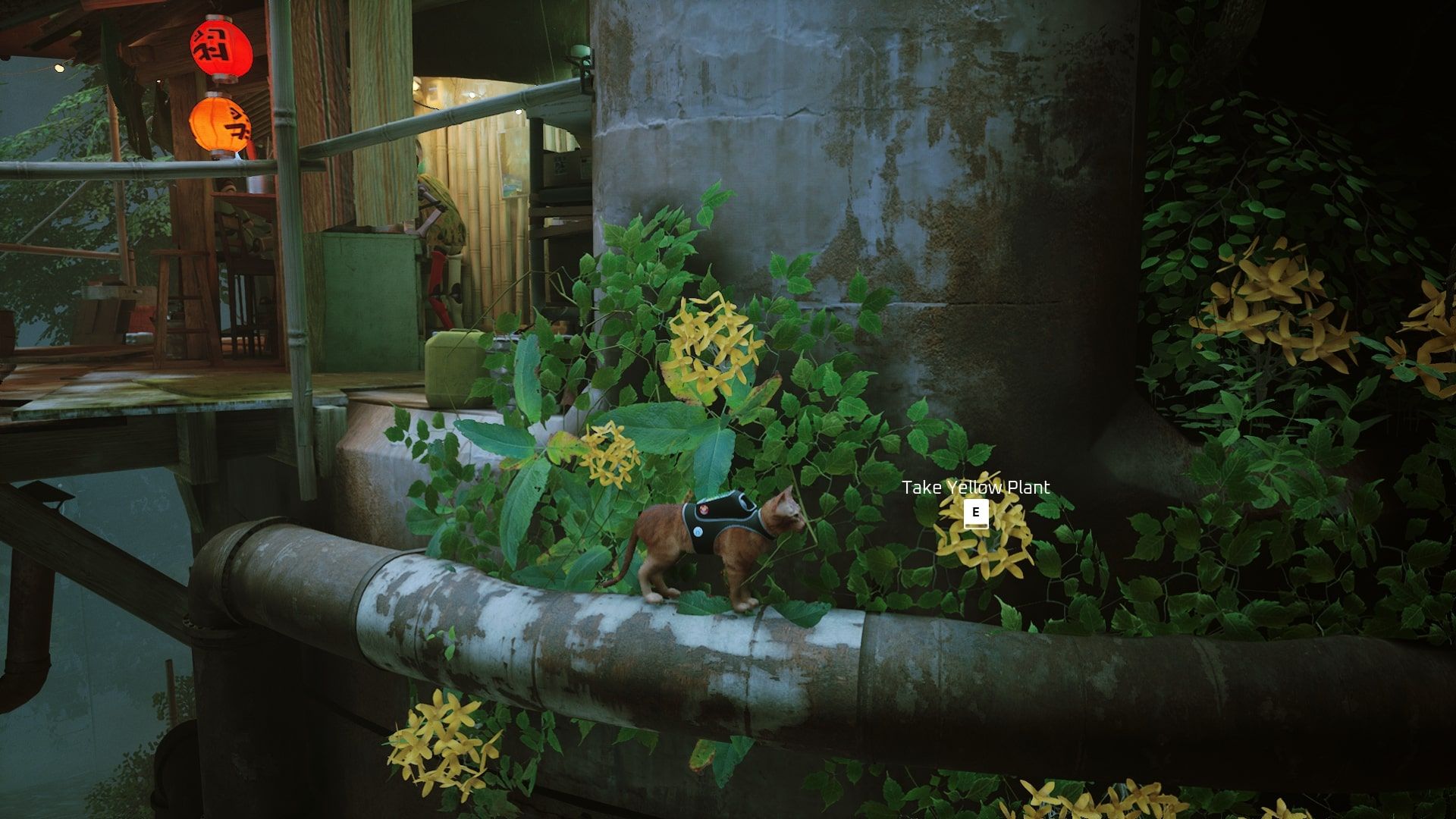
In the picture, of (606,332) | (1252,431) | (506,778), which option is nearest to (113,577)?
(506,778)

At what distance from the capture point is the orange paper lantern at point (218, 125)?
21.1 feet

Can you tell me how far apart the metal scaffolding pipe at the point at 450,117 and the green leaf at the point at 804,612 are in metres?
1.79

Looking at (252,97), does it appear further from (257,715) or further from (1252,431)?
(1252,431)

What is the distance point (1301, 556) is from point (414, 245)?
4.90 meters

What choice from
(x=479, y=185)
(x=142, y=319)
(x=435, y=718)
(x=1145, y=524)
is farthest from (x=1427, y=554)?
(x=142, y=319)

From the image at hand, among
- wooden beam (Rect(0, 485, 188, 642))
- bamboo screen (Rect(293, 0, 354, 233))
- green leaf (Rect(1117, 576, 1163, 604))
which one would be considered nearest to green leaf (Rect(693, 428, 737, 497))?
green leaf (Rect(1117, 576, 1163, 604))

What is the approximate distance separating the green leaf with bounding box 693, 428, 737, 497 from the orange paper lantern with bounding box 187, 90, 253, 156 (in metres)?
5.34

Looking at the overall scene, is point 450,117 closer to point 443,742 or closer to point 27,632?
point 443,742

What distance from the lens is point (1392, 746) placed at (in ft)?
7.11

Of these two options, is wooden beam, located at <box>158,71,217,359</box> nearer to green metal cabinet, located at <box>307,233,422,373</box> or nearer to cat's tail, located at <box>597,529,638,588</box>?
green metal cabinet, located at <box>307,233,422,373</box>

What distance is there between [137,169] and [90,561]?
1881mm

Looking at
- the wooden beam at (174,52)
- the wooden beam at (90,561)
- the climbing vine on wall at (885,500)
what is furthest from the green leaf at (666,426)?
the wooden beam at (174,52)

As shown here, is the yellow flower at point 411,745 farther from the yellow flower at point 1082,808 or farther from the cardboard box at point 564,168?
the cardboard box at point 564,168

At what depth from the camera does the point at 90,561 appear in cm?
425
